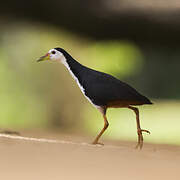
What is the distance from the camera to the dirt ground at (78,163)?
166cm

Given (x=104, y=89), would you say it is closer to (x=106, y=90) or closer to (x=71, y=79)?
(x=106, y=90)

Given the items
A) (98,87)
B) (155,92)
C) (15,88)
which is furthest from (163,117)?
(98,87)

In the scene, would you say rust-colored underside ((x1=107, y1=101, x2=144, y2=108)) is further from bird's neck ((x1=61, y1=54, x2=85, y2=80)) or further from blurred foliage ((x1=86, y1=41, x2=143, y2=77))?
blurred foliage ((x1=86, y1=41, x2=143, y2=77))

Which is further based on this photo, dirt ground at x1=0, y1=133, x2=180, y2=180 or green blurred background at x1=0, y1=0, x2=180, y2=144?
green blurred background at x1=0, y1=0, x2=180, y2=144

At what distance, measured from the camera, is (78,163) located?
1877mm

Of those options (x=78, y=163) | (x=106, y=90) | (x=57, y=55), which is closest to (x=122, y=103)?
(x=106, y=90)

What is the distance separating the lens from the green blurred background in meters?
7.62

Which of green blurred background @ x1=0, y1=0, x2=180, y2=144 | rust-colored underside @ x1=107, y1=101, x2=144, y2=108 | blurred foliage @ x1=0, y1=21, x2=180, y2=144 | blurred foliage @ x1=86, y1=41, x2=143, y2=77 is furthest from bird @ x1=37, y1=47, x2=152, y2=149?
blurred foliage @ x1=86, y1=41, x2=143, y2=77

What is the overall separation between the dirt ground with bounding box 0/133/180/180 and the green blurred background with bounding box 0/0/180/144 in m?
5.03

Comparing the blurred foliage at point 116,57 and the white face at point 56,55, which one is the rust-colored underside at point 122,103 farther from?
the blurred foliage at point 116,57

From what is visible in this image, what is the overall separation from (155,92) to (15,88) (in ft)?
7.64

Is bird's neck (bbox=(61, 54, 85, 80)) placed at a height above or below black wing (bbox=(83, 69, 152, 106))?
above

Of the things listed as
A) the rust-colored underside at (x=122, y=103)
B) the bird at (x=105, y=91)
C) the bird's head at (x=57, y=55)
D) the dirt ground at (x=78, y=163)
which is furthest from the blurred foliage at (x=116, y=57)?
the dirt ground at (x=78, y=163)

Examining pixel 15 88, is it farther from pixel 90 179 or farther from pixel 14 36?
pixel 90 179
